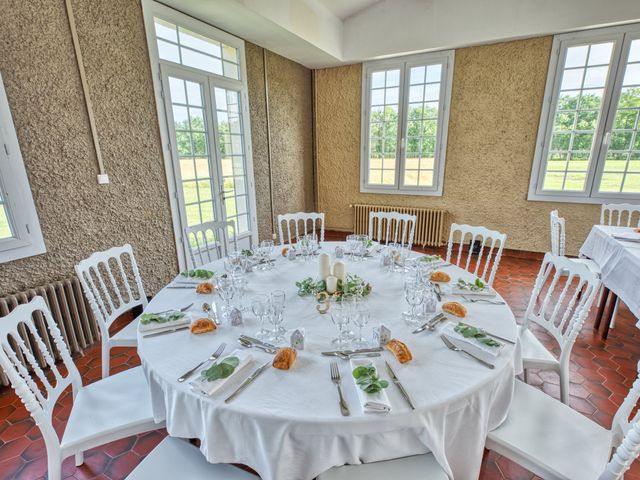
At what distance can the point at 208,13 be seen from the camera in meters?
2.91

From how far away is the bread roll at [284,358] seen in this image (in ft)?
3.69

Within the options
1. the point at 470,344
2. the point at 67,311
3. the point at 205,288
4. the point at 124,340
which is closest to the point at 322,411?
the point at 470,344

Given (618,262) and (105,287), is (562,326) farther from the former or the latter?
(105,287)

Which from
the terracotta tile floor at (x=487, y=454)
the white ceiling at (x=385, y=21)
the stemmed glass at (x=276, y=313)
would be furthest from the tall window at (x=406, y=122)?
the stemmed glass at (x=276, y=313)

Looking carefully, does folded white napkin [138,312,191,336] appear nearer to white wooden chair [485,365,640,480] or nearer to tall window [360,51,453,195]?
white wooden chair [485,365,640,480]

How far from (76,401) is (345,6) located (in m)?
4.78

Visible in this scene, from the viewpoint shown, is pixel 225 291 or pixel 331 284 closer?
pixel 225 291

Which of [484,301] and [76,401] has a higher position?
[484,301]

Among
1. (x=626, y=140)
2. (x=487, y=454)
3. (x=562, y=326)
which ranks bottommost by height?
(x=487, y=454)

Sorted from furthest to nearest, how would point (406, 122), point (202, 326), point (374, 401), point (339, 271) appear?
point (406, 122)
point (339, 271)
point (202, 326)
point (374, 401)

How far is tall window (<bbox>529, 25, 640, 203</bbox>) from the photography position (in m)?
3.54

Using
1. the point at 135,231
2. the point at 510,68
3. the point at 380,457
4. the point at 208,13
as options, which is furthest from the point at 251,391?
the point at 510,68

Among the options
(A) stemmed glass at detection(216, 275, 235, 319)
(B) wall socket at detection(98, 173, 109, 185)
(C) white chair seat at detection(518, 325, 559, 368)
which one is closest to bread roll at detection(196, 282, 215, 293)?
(A) stemmed glass at detection(216, 275, 235, 319)

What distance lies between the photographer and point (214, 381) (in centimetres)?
105
